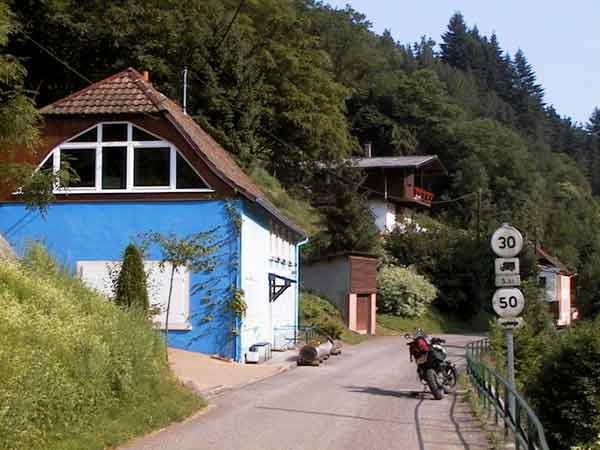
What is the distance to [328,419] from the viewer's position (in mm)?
14820

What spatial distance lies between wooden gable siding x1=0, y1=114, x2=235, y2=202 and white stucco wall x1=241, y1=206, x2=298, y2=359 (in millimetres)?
1424

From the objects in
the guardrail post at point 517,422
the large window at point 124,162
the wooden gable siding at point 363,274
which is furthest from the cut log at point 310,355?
the wooden gable siding at point 363,274

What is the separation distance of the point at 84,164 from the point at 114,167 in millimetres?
852

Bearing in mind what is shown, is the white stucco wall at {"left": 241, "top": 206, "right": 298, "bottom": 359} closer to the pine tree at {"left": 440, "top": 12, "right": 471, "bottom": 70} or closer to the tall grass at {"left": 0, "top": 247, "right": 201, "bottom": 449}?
the tall grass at {"left": 0, "top": 247, "right": 201, "bottom": 449}

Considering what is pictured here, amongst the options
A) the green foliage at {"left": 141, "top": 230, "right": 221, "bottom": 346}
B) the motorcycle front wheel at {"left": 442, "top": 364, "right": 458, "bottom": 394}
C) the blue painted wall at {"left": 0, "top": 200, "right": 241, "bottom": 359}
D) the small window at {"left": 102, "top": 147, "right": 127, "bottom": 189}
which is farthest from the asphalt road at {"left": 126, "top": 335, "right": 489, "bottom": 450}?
the small window at {"left": 102, "top": 147, "right": 127, "bottom": 189}

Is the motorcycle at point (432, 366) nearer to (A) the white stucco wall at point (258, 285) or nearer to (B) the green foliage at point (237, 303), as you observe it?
(B) the green foliage at point (237, 303)

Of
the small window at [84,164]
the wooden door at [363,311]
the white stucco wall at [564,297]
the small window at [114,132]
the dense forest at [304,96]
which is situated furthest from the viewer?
the white stucco wall at [564,297]

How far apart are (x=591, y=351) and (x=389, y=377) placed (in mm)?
12137

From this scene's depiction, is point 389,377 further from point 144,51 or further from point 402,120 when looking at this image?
point 402,120

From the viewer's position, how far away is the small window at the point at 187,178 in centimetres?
2597

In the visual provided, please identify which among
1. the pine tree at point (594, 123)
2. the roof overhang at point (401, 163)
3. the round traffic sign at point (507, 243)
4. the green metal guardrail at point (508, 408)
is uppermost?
the pine tree at point (594, 123)

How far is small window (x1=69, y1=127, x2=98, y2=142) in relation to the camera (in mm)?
26188

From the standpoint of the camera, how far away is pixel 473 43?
14612 cm

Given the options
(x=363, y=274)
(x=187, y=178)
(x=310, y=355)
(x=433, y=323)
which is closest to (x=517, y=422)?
(x=310, y=355)
